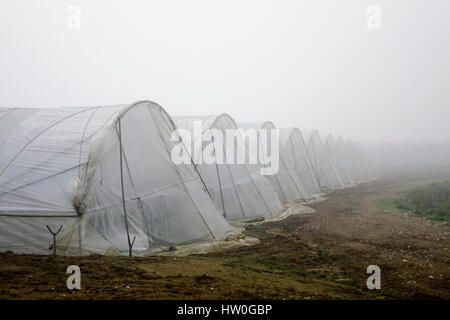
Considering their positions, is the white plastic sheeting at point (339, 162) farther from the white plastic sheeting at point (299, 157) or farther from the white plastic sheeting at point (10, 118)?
the white plastic sheeting at point (10, 118)

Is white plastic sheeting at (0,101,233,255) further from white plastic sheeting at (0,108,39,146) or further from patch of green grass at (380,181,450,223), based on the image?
patch of green grass at (380,181,450,223)

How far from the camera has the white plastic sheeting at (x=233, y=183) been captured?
17125 millimetres

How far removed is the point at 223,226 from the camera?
44.6ft

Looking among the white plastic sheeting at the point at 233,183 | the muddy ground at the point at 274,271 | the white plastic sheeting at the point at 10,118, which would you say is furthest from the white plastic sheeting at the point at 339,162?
the white plastic sheeting at the point at 10,118

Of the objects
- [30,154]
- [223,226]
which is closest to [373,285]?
[223,226]

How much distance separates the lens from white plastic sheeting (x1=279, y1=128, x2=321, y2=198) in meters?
28.9

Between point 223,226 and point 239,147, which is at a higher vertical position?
point 239,147

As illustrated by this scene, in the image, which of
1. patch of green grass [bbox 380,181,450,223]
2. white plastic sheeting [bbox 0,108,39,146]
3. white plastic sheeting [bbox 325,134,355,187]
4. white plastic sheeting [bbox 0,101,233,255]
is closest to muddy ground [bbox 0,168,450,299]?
white plastic sheeting [bbox 0,101,233,255]

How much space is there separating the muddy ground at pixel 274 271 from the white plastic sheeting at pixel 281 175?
8.28 meters

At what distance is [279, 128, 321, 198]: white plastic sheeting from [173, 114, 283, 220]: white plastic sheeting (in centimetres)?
909

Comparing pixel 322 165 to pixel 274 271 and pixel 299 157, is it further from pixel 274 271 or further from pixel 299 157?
pixel 274 271

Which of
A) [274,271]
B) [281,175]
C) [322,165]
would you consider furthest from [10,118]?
[322,165]
